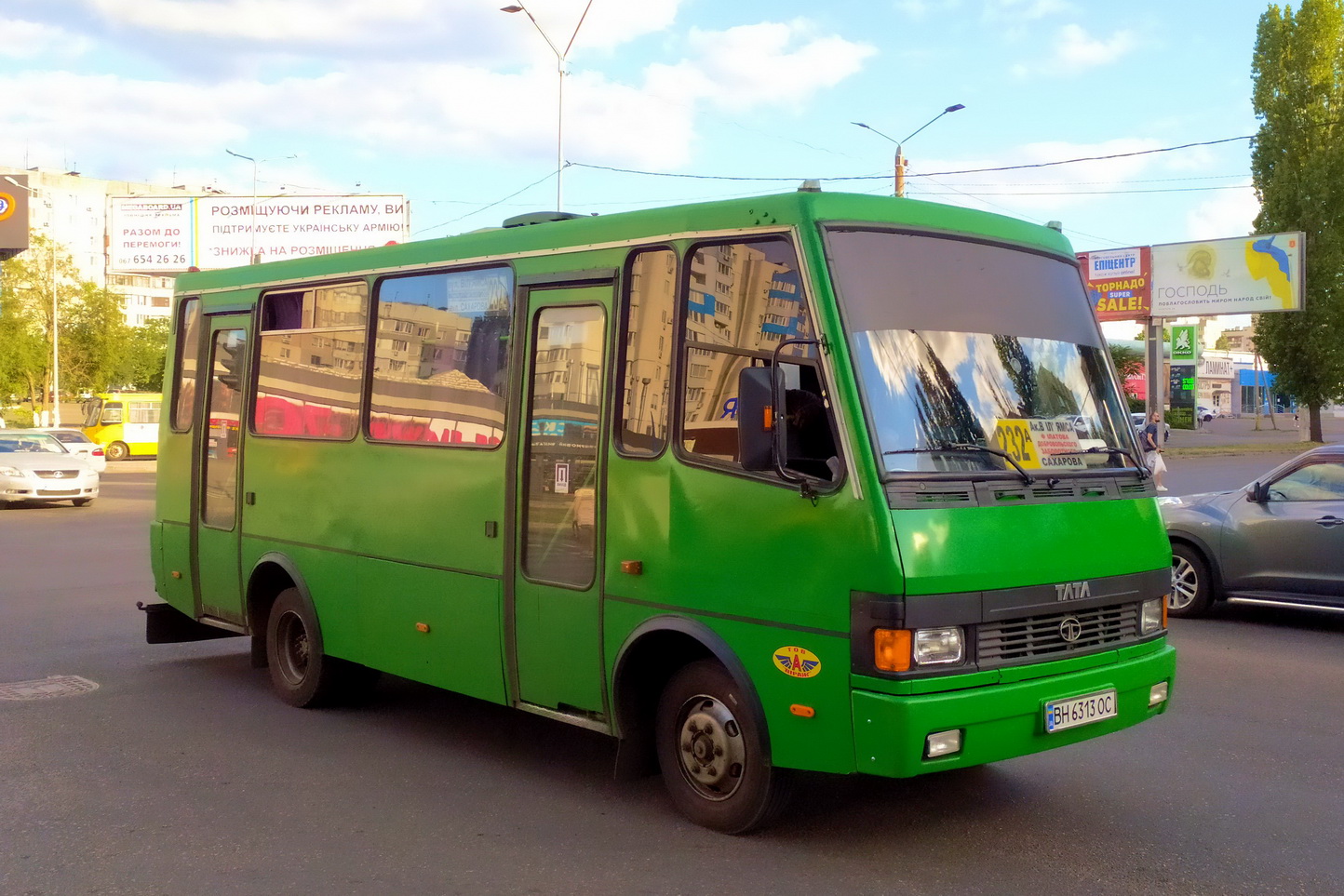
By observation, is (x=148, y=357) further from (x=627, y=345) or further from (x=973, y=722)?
(x=973, y=722)

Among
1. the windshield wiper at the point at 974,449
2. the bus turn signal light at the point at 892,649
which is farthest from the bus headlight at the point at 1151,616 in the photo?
the bus turn signal light at the point at 892,649

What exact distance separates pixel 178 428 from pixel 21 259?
5526cm

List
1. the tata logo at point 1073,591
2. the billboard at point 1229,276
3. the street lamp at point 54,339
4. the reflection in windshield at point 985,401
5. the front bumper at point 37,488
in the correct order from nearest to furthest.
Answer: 1. the reflection in windshield at point 985,401
2. the tata logo at point 1073,591
3. the front bumper at point 37,488
4. the billboard at point 1229,276
5. the street lamp at point 54,339

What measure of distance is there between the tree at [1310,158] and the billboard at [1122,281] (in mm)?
6964

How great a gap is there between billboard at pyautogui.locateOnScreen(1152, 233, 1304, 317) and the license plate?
48354 millimetres

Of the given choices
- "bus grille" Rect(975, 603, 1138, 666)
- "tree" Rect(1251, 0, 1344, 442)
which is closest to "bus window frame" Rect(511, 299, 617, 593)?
"bus grille" Rect(975, 603, 1138, 666)

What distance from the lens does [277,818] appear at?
5.67 m

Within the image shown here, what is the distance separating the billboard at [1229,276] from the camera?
49469 millimetres

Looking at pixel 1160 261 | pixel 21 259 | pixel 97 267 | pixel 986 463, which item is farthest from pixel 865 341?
pixel 97 267

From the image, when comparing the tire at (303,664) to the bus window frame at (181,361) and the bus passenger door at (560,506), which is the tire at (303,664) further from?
→ the bus passenger door at (560,506)

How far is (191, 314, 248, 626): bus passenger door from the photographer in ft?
28.4

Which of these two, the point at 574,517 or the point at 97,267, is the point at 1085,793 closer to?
the point at 574,517

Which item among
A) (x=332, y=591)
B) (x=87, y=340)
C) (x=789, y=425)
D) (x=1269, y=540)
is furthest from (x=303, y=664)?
(x=87, y=340)

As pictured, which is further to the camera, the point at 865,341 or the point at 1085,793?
the point at 1085,793
